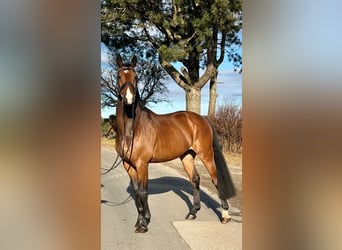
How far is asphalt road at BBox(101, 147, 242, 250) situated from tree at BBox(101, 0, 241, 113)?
111 cm

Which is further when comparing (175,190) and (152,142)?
(175,190)

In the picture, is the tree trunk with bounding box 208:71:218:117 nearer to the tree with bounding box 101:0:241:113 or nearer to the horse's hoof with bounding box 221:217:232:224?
the tree with bounding box 101:0:241:113

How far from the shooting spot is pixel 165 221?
2.27m

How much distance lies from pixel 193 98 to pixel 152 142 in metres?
1.90

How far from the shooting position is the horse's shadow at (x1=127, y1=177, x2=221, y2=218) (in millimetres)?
2752

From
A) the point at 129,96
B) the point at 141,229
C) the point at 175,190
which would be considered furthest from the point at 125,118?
the point at 175,190

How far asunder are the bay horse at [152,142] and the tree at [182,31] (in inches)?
49.1

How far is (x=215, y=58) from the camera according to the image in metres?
4.49

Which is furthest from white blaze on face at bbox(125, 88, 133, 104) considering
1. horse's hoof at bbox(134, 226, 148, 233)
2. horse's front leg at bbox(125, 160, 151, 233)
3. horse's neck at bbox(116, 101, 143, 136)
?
horse's hoof at bbox(134, 226, 148, 233)

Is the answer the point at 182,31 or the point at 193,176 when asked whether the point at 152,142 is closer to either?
the point at 193,176
